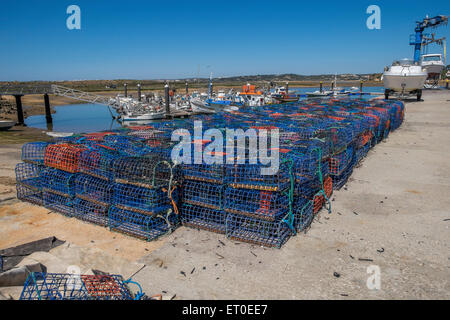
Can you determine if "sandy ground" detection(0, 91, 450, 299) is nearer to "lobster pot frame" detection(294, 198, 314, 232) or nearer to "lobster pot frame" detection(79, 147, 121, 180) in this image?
"lobster pot frame" detection(294, 198, 314, 232)

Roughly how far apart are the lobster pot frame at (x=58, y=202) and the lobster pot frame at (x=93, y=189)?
0.33m

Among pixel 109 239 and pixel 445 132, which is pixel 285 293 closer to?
pixel 109 239

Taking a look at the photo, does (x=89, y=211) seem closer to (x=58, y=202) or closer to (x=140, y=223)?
(x=58, y=202)

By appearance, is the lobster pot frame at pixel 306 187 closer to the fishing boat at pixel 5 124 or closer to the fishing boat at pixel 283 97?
the fishing boat at pixel 5 124

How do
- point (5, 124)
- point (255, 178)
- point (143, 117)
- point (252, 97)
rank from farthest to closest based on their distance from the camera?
point (252, 97)
point (143, 117)
point (5, 124)
point (255, 178)

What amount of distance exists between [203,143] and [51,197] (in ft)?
11.9

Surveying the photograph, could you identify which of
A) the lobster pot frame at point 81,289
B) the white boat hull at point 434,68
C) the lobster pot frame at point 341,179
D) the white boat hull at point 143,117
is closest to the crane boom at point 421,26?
the white boat hull at point 434,68

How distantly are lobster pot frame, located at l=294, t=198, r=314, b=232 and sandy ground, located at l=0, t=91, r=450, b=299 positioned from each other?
0.53 feet

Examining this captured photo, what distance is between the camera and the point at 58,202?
692 cm

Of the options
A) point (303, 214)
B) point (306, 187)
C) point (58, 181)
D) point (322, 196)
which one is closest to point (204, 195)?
point (303, 214)

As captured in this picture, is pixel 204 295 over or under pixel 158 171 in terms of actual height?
under

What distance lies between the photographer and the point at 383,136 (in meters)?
14.7

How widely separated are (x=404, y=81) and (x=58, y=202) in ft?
104

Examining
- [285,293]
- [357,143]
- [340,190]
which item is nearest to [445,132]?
[357,143]
